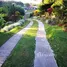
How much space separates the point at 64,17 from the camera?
103ft

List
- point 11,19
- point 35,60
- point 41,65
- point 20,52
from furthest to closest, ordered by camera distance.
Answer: point 11,19
point 20,52
point 35,60
point 41,65

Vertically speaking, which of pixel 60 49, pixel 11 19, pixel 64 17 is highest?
pixel 60 49

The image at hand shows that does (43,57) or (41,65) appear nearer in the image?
(41,65)

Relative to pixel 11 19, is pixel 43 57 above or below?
above

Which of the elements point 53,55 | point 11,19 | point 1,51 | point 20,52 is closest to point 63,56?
point 53,55

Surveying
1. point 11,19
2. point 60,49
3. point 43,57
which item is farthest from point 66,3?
point 11,19

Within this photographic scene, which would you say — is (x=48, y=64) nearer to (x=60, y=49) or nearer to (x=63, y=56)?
(x=63, y=56)

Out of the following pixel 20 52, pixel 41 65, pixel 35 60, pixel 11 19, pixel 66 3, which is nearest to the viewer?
pixel 41 65

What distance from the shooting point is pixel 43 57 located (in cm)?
1338

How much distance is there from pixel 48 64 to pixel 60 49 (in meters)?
3.82

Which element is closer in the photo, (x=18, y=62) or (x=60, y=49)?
(x=18, y=62)

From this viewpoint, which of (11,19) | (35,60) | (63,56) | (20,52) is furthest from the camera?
(11,19)

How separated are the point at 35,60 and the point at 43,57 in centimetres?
80

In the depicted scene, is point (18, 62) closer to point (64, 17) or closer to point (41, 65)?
point (41, 65)
